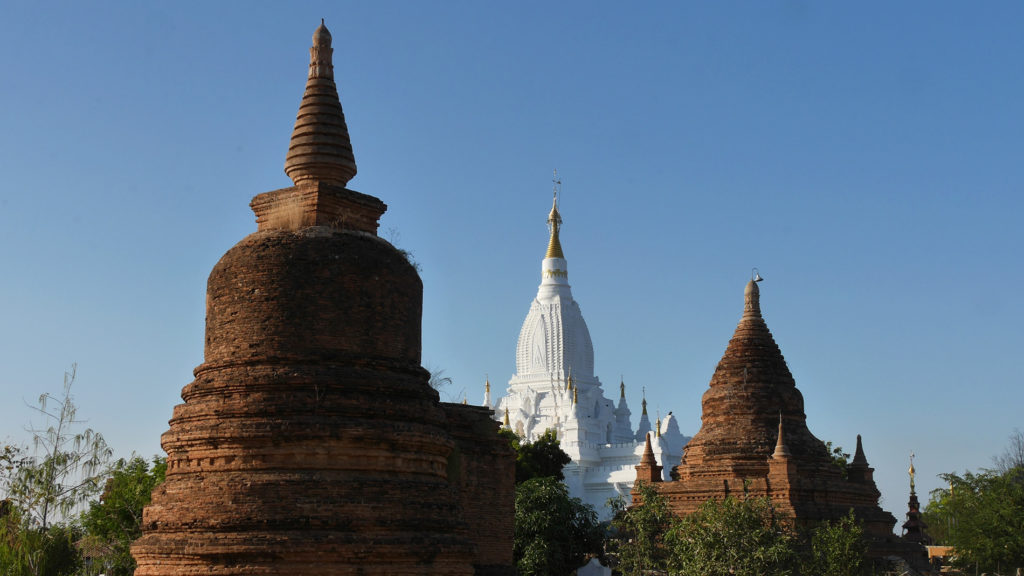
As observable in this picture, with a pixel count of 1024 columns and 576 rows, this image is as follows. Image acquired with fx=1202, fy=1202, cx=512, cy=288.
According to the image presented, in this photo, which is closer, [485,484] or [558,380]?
[485,484]

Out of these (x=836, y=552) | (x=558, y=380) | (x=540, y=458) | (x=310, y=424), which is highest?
(x=558, y=380)

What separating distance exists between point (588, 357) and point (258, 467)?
6495cm

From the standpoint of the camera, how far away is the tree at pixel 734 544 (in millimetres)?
25328

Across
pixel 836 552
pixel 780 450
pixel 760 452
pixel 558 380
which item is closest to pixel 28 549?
pixel 836 552

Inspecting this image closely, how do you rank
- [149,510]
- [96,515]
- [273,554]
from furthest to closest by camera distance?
1. [96,515]
2. [149,510]
3. [273,554]

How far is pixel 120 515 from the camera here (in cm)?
3384

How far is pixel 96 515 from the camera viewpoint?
3497 cm

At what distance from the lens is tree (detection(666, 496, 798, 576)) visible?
25.3 m

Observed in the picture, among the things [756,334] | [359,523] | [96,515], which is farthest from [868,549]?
[96,515]

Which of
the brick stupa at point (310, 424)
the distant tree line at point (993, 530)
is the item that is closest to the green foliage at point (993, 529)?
the distant tree line at point (993, 530)

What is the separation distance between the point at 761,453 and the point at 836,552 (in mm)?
4792

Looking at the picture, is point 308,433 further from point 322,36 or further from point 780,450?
point 780,450

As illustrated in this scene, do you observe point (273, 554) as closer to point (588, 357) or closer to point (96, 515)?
point (96, 515)

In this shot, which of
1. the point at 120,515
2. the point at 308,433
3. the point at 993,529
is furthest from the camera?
the point at 993,529
